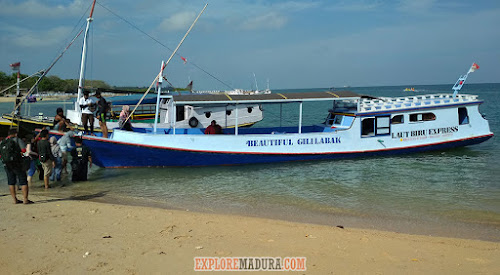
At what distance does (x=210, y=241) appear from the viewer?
6824 mm

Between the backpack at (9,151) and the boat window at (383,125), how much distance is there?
12.3 meters

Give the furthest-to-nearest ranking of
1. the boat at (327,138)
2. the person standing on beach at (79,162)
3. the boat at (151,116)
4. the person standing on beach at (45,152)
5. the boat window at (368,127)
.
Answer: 1. the boat at (151,116)
2. the boat window at (368,127)
3. the boat at (327,138)
4. the person standing on beach at (79,162)
5. the person standing on beach at (45,152)

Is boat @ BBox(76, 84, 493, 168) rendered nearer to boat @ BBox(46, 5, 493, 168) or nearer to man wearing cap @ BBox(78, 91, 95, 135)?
boat @ BBox(46, 5, 493, 168)

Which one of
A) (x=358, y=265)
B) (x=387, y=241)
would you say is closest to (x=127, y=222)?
(x=358, y=265)

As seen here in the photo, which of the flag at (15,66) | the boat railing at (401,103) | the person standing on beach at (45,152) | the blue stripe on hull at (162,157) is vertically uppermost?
the flag at (15,66)

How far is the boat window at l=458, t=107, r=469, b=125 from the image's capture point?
659 inches

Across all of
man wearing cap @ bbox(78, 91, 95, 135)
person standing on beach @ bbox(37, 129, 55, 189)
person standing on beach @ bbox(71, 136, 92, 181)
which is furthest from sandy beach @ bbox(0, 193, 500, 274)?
man wearing cap @ bbox(78, 91, 95, 135)

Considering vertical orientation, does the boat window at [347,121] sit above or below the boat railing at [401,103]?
below

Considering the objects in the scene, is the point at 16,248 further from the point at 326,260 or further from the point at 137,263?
the point at 326,260

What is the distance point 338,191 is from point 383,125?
5.52 m

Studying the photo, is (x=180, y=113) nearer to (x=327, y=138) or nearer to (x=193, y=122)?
(x=193, y=122)

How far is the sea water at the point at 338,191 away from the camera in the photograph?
348 inches

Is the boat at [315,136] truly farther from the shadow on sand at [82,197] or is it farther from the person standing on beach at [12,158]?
the person standing on beach at [12,158]

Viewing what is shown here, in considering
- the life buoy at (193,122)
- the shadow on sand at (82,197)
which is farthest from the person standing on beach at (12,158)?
the life buoy at (193,122)
